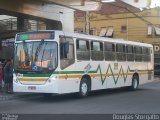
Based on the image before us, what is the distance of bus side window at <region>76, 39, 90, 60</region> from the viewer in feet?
66.4

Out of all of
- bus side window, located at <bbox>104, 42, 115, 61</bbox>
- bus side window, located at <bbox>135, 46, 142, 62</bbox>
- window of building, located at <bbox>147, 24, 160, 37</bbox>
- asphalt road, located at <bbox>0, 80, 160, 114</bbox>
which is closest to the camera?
asphalt road, located at <bbox>0, 80, 160, 114</bbox>

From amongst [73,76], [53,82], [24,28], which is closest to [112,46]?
[73,76]

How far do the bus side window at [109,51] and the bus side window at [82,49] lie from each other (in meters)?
2.04

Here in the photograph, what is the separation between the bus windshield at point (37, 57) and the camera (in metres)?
18.6

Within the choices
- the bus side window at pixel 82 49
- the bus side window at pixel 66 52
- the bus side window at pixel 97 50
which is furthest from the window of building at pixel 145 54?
the bus side window at pixel 66 52

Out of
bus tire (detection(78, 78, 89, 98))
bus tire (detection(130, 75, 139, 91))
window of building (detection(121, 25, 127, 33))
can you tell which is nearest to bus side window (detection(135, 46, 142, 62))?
bus tire (detection(130, 75, 139, 91))

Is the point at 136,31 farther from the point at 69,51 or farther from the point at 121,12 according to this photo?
the point at 69,51

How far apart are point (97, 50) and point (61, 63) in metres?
3.68

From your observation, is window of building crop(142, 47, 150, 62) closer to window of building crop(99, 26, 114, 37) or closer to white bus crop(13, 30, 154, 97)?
white bus crop(13, 30, 154, 97)

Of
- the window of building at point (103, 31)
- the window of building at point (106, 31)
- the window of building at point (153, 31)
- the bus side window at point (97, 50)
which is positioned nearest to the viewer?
the bus side window at point (97, 50)

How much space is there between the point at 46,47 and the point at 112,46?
581 centimetres

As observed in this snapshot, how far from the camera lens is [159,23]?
49844 millimetres

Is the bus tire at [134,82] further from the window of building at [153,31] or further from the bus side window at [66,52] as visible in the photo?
the window of building at [153,31]

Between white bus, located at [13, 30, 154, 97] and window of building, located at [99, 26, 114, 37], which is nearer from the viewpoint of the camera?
white bus, located at [13, 30, 154, 97]
